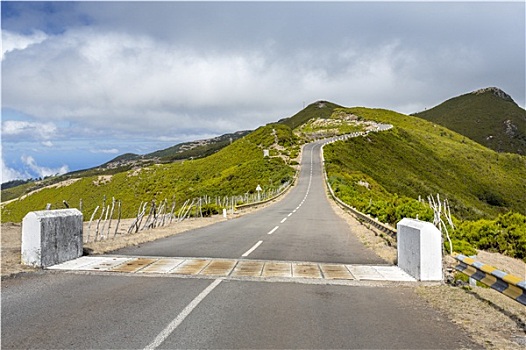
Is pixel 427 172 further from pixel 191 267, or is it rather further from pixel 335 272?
pixel 191 267

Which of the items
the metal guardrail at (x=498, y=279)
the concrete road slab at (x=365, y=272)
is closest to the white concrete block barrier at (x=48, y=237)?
the concrete road slab at (x=365, y=272)

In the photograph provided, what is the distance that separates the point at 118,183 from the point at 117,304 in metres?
81.1

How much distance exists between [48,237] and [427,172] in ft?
256

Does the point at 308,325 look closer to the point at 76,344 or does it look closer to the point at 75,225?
the point at 76,344

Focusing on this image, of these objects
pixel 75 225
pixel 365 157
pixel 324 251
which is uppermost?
pixel 365 157

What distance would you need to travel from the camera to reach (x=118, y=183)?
84.2 meters

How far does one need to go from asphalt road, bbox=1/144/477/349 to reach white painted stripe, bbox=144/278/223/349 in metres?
0.01

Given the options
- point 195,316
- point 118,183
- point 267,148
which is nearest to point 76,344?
point 195,316

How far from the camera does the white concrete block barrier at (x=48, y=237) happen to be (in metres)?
9.60

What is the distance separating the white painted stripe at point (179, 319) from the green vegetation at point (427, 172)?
33.0m

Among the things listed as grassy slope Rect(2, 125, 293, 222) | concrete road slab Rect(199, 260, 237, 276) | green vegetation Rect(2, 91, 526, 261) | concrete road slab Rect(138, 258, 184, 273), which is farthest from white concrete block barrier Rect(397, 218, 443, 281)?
grassy slope Rect(2, 125, 293, 222)

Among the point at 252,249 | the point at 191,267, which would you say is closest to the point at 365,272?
the point at 191,267

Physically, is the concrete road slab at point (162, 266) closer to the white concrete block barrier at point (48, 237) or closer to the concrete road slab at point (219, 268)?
the concrete road slab at point (219, 268)

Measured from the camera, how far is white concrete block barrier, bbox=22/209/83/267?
960 cm
